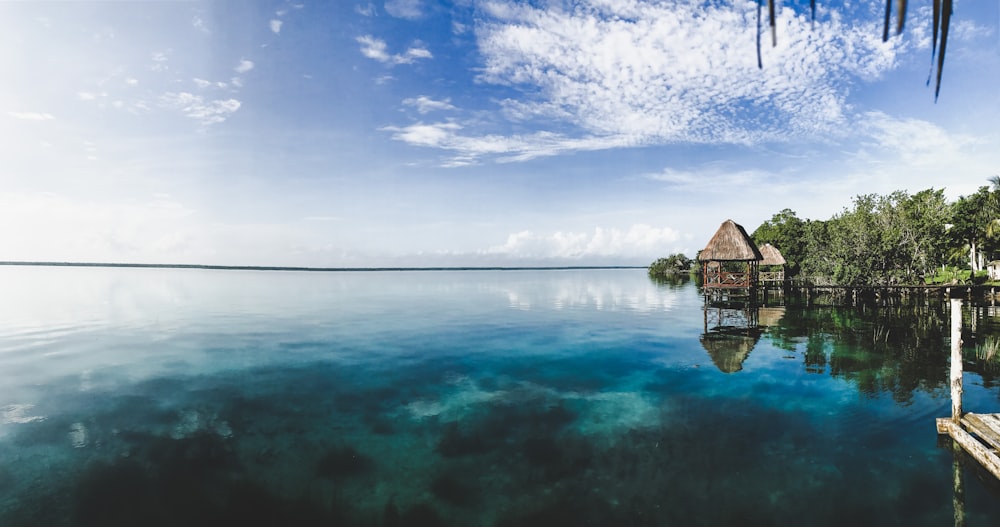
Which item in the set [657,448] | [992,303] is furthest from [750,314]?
[657,448]

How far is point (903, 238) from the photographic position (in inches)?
1474

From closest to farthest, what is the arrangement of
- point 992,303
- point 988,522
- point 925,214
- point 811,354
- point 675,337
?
point 988,522
point 811,354
point 675,337
point 992,303
point 925,214

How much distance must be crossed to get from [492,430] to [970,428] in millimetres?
9547

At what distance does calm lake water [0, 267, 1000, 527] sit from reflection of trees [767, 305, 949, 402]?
159 mm

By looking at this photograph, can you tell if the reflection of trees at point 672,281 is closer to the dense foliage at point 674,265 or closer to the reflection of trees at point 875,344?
the dense foliage at point 674,265

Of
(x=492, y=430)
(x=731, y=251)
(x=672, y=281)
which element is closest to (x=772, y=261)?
(x=731, y=251)

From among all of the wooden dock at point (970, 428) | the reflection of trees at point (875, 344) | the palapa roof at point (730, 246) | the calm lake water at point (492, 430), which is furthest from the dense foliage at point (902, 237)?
the wooden dock at point (970, 428)

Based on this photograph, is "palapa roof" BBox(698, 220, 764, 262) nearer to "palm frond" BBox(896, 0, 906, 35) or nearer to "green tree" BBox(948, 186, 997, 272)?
"green tree" BBox(948, 186, 997, 272)

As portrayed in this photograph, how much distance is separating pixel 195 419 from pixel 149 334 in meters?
16.1

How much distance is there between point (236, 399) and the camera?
12.8 metres

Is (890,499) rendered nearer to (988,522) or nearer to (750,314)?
(988,522)

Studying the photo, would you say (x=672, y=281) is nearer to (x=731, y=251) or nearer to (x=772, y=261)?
(x=772, y=261)

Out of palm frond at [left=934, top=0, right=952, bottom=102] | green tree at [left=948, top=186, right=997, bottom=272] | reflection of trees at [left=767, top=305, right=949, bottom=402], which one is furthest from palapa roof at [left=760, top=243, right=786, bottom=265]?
palm frond at [left=934, top=0, right=952, bottom=102]

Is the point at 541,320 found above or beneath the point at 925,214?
beneath
